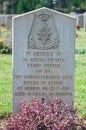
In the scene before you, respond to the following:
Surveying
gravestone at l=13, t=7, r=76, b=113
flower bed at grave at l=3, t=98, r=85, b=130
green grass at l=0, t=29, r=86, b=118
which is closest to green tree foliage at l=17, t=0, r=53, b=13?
green grass at l=0, t=29, r=86, b=118

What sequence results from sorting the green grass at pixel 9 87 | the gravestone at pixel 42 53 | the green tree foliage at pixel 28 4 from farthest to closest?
the green tree foliage at pixel 28 4, the green grass at pixel 9 87, the gravestone at pixel 42 53

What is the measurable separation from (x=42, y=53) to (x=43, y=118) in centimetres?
111

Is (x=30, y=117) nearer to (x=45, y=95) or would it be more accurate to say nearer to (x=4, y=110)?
(x=45, y=95)

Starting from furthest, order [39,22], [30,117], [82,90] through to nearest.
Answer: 1. [82,90]
2. [39,22]
3. [30,117]

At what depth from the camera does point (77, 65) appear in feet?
43.7

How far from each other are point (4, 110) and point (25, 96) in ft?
2.43

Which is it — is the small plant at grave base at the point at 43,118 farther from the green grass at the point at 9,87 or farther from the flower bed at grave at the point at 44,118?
the green grass at the point at 9,87

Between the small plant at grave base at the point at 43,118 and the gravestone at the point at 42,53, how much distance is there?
668mm

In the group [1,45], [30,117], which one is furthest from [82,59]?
[30,117]

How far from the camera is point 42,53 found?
21.7ft

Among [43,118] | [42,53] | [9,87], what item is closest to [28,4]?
[9,87]

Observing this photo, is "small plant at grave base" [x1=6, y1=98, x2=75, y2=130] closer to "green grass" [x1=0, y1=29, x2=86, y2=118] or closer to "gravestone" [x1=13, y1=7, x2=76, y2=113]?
"gravestone" [x1=13, y1=7, x2=76, y2=113]

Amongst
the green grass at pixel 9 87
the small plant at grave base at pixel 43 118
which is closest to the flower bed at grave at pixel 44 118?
the small plant at grave base at pixel 43 118

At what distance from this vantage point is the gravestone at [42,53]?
655 centimetres
